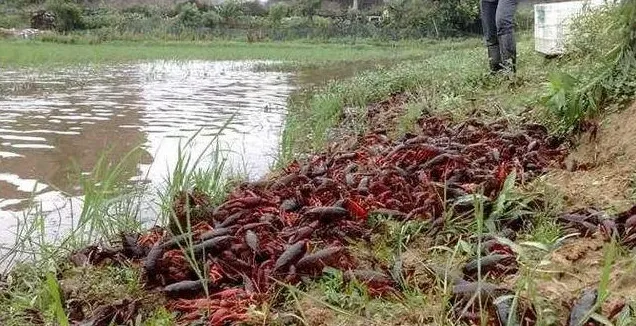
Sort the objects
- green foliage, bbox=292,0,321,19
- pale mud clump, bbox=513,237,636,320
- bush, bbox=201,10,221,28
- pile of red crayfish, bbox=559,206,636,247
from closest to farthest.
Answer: pale mud clump, bbox=513,237,636,320, pile of red crayfish, bbox=559,206,636,247, bush, bbox=201,10,221,28, green foliage, bbox=292,0,321,19

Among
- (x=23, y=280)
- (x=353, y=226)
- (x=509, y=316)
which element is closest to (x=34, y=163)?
(x=23, y=280)

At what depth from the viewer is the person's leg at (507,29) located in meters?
6.48

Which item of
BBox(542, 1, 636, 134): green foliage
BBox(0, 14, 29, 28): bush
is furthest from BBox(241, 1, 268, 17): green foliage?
BBox(542, 1, 636, 134): green foliage

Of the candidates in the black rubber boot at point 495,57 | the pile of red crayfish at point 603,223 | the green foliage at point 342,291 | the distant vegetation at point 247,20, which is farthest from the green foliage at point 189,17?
the green foliage at point 342,291

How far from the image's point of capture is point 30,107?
909cm

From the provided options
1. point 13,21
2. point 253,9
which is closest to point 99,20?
point 13,21

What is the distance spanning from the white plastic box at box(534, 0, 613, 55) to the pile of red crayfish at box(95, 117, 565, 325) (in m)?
2.76

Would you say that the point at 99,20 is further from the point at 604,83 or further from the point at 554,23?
the point at 604,83

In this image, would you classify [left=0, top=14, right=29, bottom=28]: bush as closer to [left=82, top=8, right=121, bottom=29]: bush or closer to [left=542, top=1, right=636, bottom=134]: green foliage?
[left=82, top=8, right=121, bottom=29]: bush

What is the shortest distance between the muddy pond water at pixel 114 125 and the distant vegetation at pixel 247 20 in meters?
21.3

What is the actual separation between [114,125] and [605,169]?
5.57 metres

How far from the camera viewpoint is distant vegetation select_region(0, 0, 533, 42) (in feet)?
125

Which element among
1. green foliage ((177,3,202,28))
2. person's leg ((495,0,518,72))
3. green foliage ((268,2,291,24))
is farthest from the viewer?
green foliage ((268,2,291,24))

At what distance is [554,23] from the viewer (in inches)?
288
